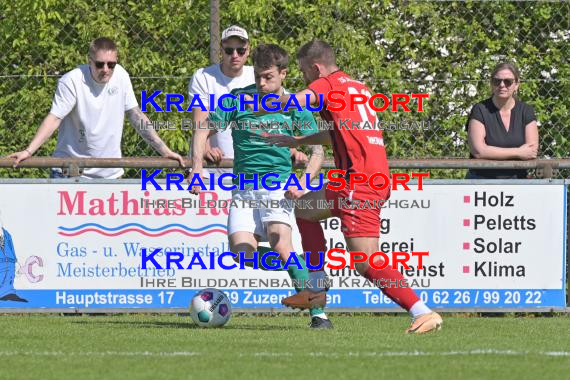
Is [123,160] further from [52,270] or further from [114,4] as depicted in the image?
[114,4]

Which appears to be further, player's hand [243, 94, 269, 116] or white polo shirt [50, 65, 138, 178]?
white polo shirt [50, 65, 138, 178]

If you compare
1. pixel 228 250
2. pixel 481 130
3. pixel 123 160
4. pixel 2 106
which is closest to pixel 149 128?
pixel 123 160

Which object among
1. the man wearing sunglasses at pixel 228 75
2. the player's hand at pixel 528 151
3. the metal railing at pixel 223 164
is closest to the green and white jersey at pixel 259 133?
the man wearing sunglasses at pixel 228 75

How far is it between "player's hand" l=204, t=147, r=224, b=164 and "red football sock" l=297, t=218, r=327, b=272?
4.72ft

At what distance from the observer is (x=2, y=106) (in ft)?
41.1

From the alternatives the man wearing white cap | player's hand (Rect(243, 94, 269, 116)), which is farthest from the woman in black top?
player's hand (Rect(243, 94, 269, 116))

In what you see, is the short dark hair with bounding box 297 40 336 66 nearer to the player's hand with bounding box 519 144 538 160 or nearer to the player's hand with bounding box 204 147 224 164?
the player's hand with bounding box 204 147 224 164

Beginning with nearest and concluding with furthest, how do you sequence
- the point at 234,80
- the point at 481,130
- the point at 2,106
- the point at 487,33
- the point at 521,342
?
the point at 521,342
the point at 234,80
the point at 481,130
the point at 2,106
the point at 487,33

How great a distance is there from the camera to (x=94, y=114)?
35.9ft

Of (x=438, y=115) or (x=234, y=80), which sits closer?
(x=234, y=80)

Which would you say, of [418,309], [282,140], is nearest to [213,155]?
[282,140]

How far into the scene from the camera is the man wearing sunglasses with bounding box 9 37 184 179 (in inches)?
427

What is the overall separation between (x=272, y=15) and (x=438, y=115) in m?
1.85

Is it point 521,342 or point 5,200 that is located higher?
point 5,200
